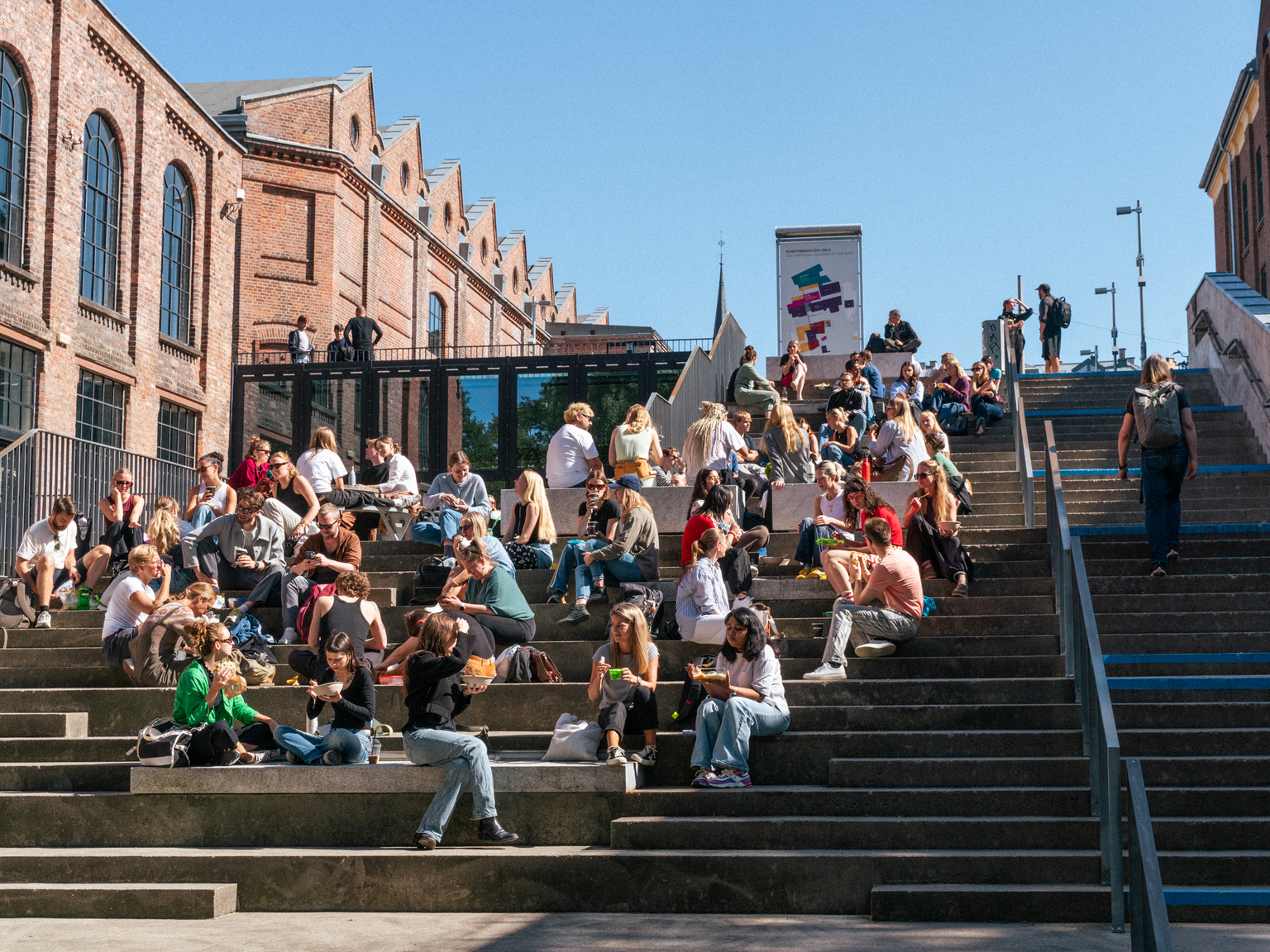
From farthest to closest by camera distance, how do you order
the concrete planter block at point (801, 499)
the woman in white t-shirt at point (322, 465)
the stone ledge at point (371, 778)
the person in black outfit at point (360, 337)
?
the person in black outfit at point (360, 337)
the woman in white t-shirt at point (322, 465)
the concrete planter block at point (801, 499)
the stone ledge at point (371, 778)

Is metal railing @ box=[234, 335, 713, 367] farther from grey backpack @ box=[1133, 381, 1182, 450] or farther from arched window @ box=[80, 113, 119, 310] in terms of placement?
grey backpack @ box=[1133, 381, 1182, 450]

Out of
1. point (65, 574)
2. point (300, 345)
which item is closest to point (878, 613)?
point (65, 574)

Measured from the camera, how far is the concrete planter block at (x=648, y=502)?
13.5m

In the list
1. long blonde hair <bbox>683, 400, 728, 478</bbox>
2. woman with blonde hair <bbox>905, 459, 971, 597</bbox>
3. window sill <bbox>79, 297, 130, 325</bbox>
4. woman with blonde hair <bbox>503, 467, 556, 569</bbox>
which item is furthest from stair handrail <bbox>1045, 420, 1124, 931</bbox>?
window sill <bbox>79, 297, 130, 325</bbox>

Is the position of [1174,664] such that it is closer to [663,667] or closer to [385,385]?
[663,667]

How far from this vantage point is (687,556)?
1078 cm

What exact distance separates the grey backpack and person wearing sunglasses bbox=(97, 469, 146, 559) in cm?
957

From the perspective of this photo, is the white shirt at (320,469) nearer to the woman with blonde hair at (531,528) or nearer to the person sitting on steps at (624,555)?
the woman with blonde hair at (531,528)

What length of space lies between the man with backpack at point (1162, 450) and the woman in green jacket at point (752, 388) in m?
7.05

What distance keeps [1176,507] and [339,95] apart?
31.7 metres

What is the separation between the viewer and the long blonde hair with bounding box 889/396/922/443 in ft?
44.6

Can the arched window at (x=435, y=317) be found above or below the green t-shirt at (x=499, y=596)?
above

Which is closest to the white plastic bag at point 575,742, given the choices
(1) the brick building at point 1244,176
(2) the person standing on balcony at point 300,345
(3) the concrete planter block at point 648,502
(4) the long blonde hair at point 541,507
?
(4) the long blonde hair at point 541,507

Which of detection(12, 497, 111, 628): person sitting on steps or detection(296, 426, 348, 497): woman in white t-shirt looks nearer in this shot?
detection(12, 497, 111, 628): person sitting on steps
